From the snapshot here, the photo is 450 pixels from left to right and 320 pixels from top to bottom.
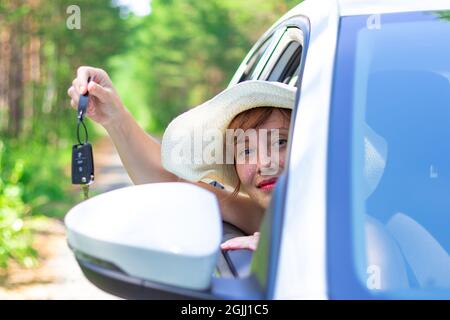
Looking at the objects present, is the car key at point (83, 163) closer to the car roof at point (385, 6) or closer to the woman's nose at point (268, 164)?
the woman's nose at point (268, 164)

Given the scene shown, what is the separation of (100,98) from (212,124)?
15.9 inches

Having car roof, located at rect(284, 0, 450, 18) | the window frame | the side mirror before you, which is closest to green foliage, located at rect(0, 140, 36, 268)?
car roof, located at rect(284, 0, 450, 18)

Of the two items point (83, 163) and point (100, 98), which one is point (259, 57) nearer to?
point (100, 98)

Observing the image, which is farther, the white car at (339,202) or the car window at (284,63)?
the car window at (284,63)

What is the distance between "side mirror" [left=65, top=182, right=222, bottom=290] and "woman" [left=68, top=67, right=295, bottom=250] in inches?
29.7

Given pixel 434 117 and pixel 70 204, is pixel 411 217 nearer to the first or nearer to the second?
pixel 434 117

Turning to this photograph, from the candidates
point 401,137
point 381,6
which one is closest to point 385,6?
point 381,6

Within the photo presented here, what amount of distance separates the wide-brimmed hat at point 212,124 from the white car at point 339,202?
329mm

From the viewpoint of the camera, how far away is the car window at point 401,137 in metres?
1.99

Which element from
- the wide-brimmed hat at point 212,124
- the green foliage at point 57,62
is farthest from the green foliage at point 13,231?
the wide-brimmed hat at point 212,124

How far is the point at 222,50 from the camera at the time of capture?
123ft

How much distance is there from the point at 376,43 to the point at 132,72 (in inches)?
2407

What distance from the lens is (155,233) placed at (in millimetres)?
1732
